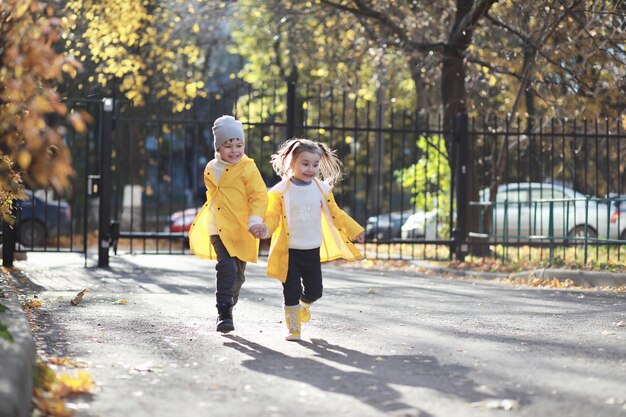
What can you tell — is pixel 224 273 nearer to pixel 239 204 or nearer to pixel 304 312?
pixel 239 204

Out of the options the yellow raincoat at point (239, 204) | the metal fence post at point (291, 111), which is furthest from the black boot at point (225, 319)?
the metal fence post at point (291, 111)

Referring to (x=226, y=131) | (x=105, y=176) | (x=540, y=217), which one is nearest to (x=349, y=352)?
(x=226, y=131)

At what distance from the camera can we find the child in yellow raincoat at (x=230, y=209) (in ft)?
24.9

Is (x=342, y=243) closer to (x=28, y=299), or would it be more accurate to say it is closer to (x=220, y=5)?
(x=28, y=299)

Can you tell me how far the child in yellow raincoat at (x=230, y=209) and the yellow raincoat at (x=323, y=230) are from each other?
0.10 meters

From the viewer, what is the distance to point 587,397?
5109 mm

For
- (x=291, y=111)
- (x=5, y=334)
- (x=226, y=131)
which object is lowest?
(x=5, y=334)

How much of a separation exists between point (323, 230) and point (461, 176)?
344 inches

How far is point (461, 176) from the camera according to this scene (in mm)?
16359

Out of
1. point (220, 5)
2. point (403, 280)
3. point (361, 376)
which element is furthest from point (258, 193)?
point (220, 5)

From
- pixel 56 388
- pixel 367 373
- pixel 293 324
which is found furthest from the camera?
pixel 293 324

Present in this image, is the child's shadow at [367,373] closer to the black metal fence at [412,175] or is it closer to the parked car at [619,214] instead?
the black metal fence at [412,175]

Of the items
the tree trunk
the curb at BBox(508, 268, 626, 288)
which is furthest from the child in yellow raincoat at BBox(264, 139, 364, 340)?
the tree trunk

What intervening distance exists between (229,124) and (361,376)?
2669mm
